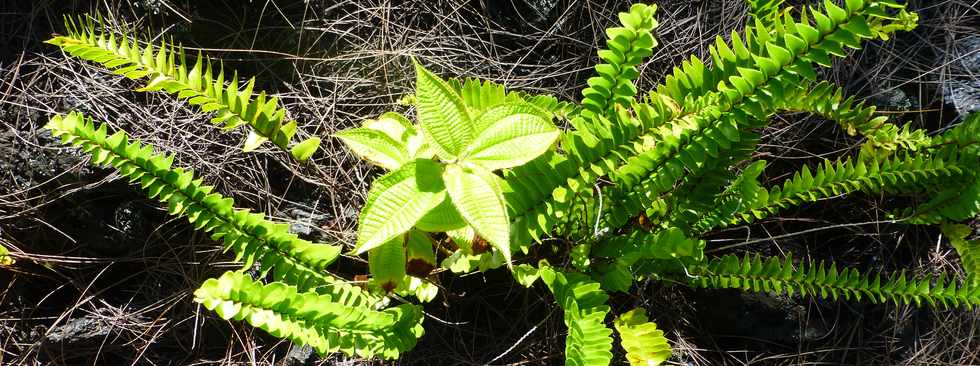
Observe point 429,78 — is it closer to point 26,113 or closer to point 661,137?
point 661,137

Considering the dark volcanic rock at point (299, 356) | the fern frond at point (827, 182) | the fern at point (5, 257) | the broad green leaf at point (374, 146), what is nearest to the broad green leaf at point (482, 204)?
the broad green leaf at point (374, 146)

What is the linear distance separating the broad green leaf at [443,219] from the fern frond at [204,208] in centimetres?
33

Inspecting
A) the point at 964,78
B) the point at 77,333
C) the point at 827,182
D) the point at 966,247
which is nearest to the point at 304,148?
the point at 77,333

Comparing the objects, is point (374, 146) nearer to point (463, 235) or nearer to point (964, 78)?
point (463, 235)

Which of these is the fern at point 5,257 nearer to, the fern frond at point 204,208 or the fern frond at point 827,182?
the fern frond at point 204,208

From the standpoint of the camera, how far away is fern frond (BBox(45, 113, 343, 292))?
65.1 inches

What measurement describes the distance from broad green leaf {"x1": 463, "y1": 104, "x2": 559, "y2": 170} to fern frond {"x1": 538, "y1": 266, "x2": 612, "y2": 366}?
1.29 feet

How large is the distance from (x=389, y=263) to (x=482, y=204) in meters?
0.50

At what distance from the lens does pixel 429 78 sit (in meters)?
1.67

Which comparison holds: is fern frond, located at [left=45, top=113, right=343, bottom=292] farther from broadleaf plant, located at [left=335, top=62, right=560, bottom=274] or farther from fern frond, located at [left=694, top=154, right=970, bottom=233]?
fern frond, located at [left=694, top=154, right=970, bottom=233]

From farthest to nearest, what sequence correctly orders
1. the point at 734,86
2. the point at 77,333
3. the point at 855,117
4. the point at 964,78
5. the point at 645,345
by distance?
1. the point at 964,78
2. the point at 77,333
3. the point at 855,117
4. the point at 645,345
5. the point at 734,86

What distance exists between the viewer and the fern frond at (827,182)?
201cm

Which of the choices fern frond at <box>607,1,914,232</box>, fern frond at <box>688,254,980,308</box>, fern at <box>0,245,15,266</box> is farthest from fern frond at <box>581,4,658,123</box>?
fern at <box>0,245,15,266</box>

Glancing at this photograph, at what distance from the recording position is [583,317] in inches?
71.1
